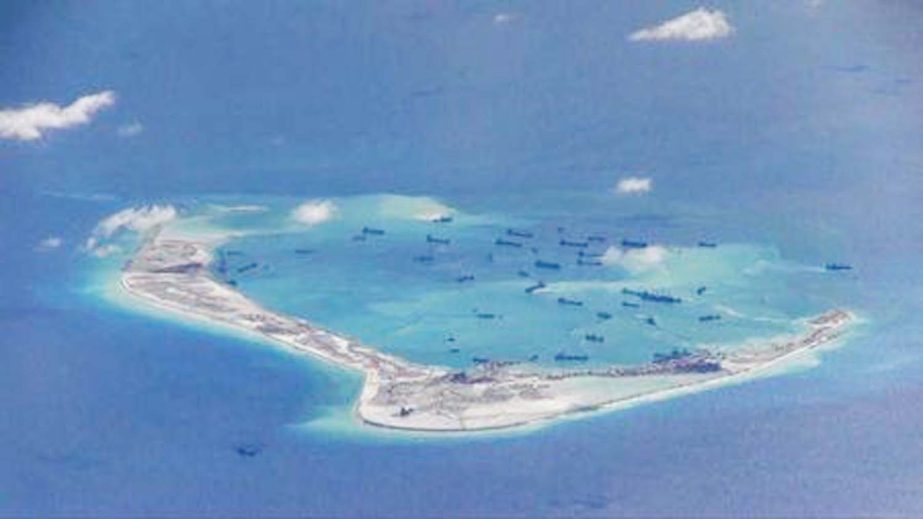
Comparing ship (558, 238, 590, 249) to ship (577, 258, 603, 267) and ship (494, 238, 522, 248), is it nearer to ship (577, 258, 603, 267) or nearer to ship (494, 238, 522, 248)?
ship (577, 258, 603, 267)

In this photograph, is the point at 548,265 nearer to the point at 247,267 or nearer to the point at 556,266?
the point at 556,266

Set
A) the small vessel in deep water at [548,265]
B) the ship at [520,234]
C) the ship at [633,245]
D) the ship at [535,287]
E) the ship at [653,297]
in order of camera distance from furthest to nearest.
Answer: the ship at [520,234], the ship at [633,245], the small vessel in deep water at [548,265], the ship at [535,287], the ship at [653,297]

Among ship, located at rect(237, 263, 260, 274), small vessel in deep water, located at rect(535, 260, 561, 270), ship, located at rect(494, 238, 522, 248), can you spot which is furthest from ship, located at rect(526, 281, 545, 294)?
ship, located at rect(237, 263, 260, 274)

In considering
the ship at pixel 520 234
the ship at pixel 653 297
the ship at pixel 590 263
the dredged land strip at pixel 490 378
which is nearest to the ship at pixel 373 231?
the ship at pixel 520 234

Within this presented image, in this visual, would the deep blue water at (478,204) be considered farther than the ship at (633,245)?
No

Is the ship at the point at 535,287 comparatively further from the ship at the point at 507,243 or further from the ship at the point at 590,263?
the ship at the point at 507,243

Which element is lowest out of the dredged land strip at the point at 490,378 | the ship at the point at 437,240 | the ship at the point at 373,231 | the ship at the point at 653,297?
the dredged land strip at the point at 490,378

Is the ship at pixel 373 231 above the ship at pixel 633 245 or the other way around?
above
